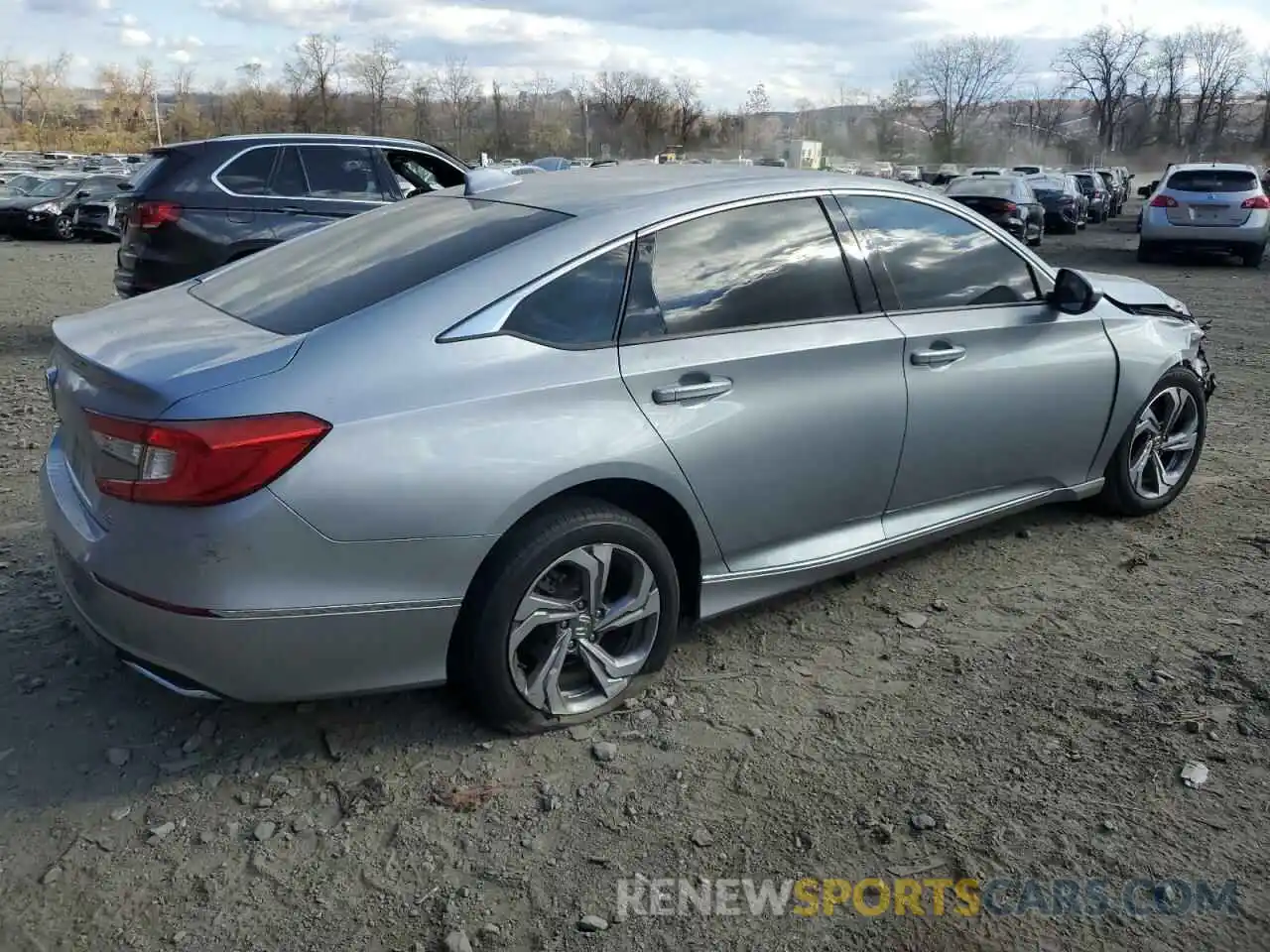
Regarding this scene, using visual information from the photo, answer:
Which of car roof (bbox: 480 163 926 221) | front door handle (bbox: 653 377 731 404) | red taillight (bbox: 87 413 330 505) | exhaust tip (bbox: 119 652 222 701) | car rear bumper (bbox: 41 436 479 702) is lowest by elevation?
exhaust tip (bbox: 119 652 222 701)

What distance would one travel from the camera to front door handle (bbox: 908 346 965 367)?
3791mm

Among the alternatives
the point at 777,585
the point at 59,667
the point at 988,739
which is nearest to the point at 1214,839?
the point at 988,739

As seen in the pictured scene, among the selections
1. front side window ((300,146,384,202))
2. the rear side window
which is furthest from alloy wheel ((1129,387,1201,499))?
the rear side window

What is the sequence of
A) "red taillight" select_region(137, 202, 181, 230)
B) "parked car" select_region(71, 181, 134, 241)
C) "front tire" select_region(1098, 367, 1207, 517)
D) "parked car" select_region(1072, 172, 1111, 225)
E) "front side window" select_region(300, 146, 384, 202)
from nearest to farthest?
1. "front tire" select_region(1098, 367, 1207, 517)
2. "red taillight" select_region(137, 202, 181, 230)
3. "front side window" select_region(300, 146, 384, 202)
4. "parked car" select_region(71, 181, 134, 241)
5. "parked car" select_region(1072, 172, 1111, 225)

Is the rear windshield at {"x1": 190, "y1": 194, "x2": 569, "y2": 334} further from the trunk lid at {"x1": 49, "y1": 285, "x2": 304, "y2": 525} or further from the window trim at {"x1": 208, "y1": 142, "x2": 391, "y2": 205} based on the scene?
the window trim at {"x1": 208, "y1": 142, "x2": 391, "y2": 205}

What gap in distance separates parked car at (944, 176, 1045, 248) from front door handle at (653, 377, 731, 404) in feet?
51.8

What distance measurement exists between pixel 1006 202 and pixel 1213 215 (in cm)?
314

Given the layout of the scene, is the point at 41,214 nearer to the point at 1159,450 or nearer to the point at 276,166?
the point at 276,166

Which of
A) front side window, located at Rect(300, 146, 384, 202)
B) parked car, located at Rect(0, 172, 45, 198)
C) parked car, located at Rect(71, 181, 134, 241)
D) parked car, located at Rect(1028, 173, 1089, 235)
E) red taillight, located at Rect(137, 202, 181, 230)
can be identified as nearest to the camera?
red taillight, located at Rect(137, 202, 181, 230)

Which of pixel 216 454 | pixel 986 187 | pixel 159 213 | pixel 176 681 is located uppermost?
pixel 986 187

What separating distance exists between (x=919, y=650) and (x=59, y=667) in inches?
111

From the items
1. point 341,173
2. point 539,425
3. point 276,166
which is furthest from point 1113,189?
point 539,425

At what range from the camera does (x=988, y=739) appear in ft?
10.3

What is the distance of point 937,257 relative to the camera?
4.04 metres
